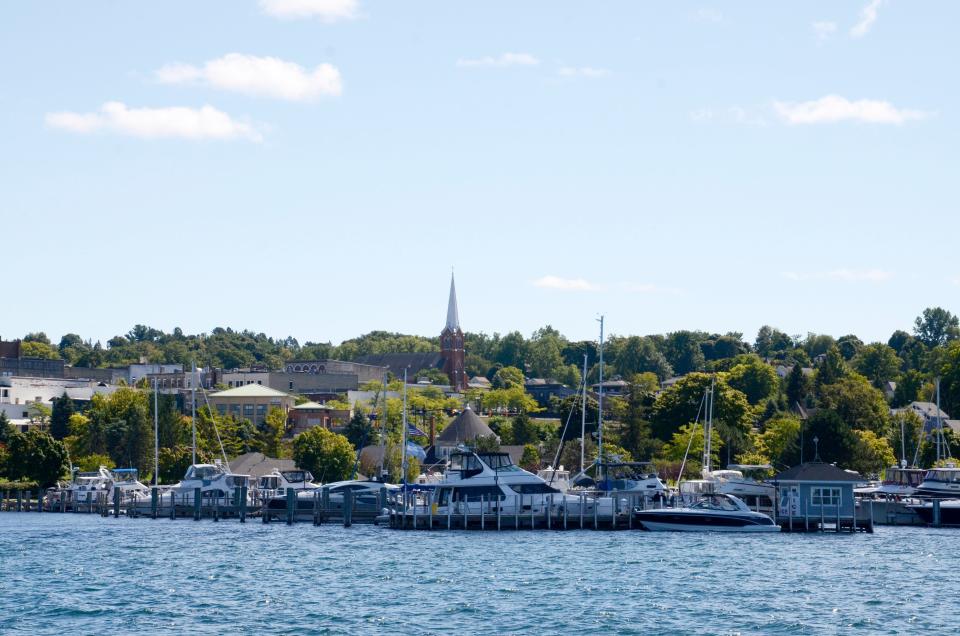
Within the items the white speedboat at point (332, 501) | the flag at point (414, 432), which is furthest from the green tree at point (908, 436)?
the white speedboat at point (332, 501)

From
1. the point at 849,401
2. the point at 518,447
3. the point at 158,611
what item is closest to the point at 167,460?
the point at 518,447

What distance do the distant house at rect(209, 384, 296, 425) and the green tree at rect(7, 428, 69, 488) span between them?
206 feet

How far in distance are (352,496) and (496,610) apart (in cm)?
3956

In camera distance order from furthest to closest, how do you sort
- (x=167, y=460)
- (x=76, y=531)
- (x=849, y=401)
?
(x=849, y=401) → (x=167, y=460) → (x=76, y=531)

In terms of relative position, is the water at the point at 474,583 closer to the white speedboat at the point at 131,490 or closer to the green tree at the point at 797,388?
the white speedboat at the point at 131,490

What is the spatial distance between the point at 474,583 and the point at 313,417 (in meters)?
133

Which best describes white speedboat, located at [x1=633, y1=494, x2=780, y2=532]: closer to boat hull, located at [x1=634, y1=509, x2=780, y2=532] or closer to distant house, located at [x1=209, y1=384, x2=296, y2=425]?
boat hull, located at [x1=634, y1=509, x2=780, y2=532]

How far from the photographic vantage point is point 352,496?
3452 inches

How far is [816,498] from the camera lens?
270 ft

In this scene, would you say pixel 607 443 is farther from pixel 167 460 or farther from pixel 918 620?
pixel 918 620

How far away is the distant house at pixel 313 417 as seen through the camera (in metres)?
186

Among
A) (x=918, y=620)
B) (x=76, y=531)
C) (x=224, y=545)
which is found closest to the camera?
(x=918, y=620)

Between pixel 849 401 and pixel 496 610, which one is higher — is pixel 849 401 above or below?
above

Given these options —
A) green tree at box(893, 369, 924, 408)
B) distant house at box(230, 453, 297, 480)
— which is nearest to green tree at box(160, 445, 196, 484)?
distant house at box(230, 453, 297, 480)
